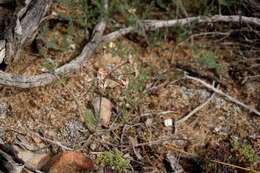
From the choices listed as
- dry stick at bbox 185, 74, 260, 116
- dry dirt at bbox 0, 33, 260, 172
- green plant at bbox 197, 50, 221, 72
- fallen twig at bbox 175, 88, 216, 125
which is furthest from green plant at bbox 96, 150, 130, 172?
green plant at bbox 197, 50, 221, 72

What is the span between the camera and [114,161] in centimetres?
350

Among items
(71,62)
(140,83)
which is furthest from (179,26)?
(71,62)

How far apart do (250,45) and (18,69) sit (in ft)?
6.35

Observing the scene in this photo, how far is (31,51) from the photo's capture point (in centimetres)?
406

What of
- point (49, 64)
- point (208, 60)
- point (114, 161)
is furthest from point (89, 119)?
point (208, 60)

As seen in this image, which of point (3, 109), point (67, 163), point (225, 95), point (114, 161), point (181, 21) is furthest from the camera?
point (181, 21)

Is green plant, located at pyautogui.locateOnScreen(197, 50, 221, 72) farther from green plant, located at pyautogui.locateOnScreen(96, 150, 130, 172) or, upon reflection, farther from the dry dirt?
green plant, located at pyautogui.locateOnScreen(96, 150, 130, 172)

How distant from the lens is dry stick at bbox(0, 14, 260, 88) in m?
3.62

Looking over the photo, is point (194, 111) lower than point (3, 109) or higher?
lower

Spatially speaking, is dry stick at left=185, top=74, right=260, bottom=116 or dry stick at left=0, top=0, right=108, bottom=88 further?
dry stick at left=185, top=74, right=260, bottom=116

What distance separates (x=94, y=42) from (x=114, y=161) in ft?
3.41

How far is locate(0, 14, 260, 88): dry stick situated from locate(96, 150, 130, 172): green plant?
682 mm

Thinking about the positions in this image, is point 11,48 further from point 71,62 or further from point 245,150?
point 245,150

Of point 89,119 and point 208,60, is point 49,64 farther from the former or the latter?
Answer: point 208,60
